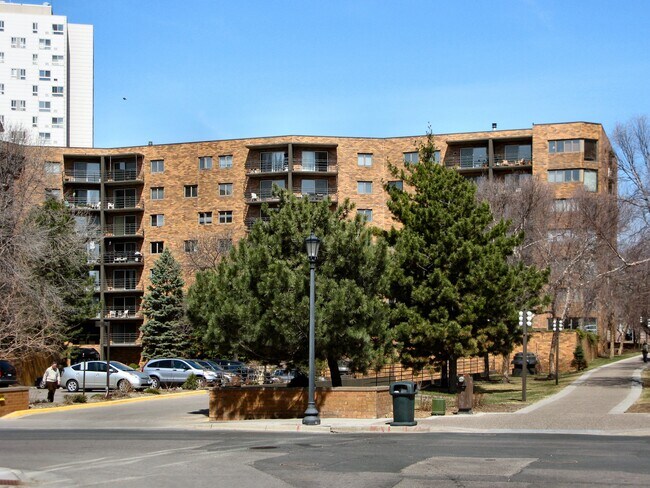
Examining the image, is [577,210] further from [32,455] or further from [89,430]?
[32,455]

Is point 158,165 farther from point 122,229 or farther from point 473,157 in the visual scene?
point 473,157

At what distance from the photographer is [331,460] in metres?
14.8

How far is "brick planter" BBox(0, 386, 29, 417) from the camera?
93.9 ft

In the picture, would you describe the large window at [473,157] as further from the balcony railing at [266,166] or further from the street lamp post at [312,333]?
the street lamp post at [312,333]

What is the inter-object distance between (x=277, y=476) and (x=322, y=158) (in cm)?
6393

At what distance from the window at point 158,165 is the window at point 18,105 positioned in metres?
57.1

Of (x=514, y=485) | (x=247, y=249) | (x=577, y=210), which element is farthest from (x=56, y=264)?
(x=514, y=485)

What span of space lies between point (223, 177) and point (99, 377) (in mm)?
36816

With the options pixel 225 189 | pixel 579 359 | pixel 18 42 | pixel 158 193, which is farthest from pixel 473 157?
pixel 18 42

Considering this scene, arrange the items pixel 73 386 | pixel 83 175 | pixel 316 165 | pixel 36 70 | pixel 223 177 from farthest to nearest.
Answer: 1. pixel 36 70
2. pixel 83 175
3. pixel 223 177
4. pixel 316 165
5. pixel 73 386

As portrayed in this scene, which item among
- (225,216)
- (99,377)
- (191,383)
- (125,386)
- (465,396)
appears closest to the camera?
(465,396)

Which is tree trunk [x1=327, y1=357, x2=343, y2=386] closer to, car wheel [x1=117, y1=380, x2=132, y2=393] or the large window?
car wheel [x1=117, y1=380, x2=132, y2=393]

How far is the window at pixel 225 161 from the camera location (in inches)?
3014

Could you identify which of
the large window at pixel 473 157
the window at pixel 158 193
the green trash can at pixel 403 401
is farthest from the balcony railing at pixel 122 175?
the green trash can at pixel 403 401
